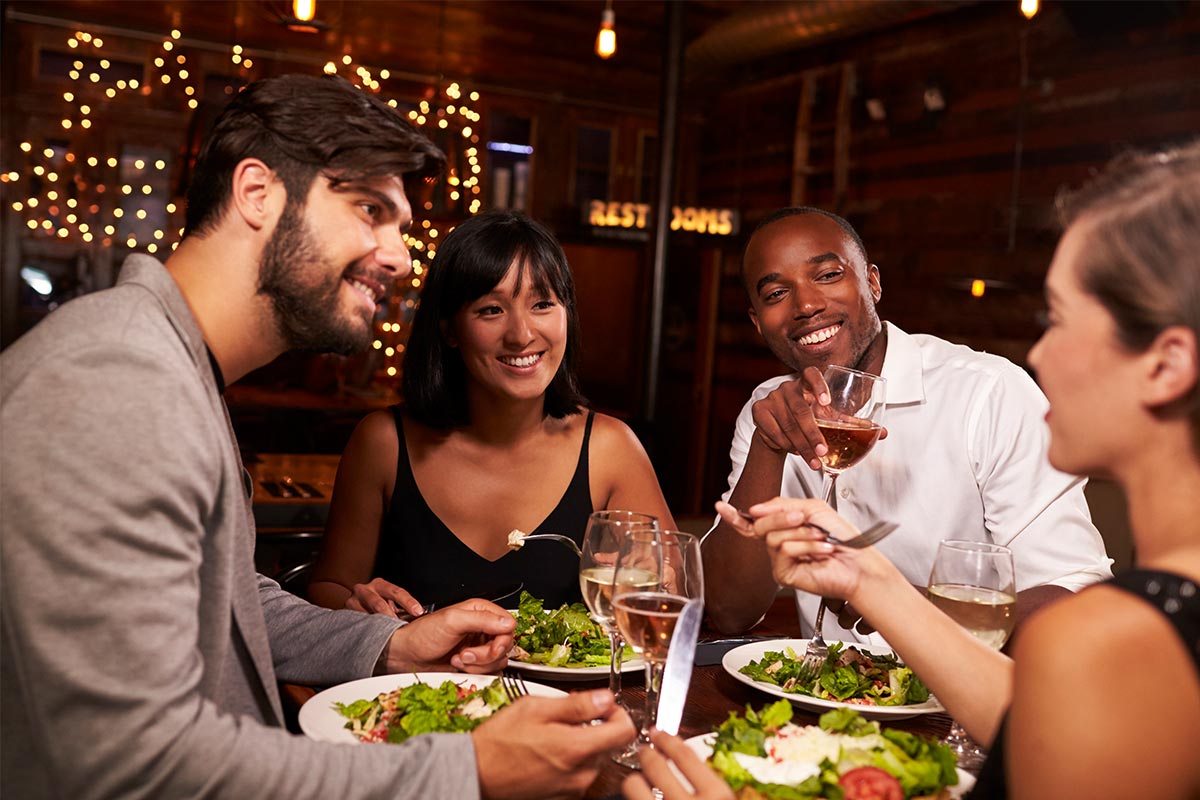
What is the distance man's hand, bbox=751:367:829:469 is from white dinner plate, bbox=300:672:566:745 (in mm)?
774

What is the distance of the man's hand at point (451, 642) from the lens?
166 cm

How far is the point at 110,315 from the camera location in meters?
1.17

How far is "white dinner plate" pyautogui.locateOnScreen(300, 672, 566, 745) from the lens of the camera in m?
1.38

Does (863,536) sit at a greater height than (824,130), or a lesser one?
lesser

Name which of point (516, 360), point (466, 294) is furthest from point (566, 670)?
point (466, 294)

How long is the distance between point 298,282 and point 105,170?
6806 mm

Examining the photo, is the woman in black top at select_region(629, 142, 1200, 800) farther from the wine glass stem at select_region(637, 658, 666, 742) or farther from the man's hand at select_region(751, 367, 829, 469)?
the man's hand at select_region(751, 367, 829, 469)

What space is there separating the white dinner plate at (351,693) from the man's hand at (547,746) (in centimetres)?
21

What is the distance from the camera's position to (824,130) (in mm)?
7949

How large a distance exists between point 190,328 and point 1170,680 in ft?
3.55

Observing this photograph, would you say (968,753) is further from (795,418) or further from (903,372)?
(903,372)

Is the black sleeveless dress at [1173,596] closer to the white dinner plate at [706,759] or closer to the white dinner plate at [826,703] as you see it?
the white dinner plate at [706,759]

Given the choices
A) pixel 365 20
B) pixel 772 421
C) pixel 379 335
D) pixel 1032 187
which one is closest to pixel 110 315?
pixel 772 421

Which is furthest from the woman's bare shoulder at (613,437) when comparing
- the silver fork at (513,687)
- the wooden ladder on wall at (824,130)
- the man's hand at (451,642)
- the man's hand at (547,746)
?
the wooden ladder on wall at (824,130)
